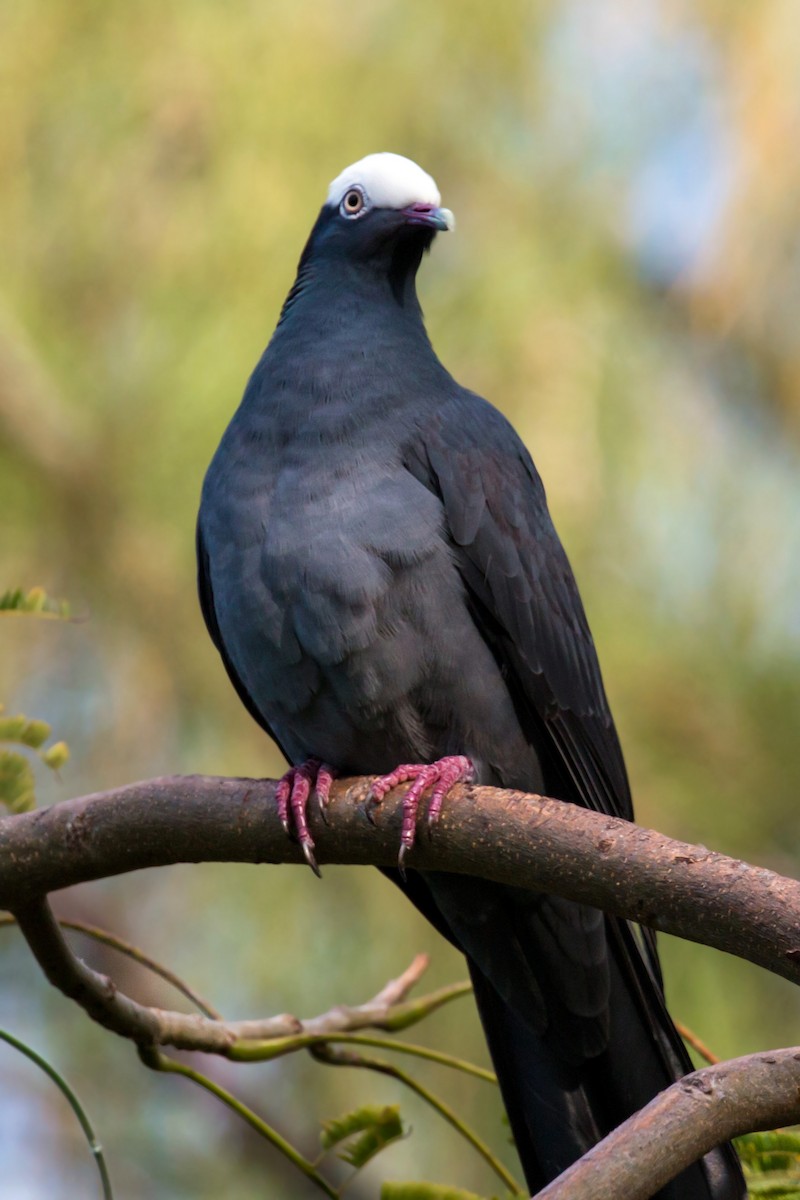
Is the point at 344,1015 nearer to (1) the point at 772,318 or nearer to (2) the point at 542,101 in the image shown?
(1) the point at 772,318

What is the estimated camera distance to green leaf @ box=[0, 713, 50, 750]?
2.47 metres

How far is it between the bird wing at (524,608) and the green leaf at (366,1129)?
2.73 feet

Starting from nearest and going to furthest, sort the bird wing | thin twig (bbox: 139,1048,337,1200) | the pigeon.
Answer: thin twig (bbox: 139,1048,337,1200) < the pigeon < the bird wing

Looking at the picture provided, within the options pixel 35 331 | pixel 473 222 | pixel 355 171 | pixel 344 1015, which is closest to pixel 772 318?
pixel 473 222

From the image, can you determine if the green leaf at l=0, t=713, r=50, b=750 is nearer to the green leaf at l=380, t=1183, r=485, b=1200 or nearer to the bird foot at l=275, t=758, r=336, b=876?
the bird foot at l=275, t=758, r=336, b=876

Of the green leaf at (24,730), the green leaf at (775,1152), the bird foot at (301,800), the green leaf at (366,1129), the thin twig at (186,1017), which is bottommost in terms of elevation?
the green leaf at (775,1152)

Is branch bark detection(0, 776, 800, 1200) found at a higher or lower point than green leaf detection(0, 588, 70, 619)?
lower

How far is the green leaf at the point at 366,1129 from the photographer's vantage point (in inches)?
92.0

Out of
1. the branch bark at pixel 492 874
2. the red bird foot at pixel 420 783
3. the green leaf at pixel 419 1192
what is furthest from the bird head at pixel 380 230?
the green leaf at pixel 419 1192

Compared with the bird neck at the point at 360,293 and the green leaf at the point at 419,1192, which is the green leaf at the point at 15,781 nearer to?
the green leaf at the point at 419,1192

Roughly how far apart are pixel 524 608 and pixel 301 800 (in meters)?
0.66

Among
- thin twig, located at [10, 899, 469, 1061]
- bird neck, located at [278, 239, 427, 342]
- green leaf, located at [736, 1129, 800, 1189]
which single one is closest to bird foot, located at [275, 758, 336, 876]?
thin twig, located at [10, 899, 469, 1061]

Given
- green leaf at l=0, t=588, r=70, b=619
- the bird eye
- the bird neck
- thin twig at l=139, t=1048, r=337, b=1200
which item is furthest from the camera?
the bird eye

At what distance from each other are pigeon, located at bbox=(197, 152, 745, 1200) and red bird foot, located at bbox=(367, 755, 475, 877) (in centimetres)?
1
